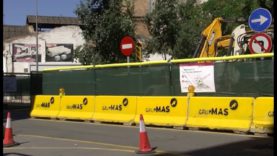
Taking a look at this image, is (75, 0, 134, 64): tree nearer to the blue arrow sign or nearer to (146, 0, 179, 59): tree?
(146, 0, 179, 59): tree

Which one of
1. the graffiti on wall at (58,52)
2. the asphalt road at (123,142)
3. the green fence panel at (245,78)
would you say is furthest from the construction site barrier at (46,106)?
the graffiti on wall at (58,52)

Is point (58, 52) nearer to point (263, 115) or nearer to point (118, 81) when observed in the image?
point (118, 81)

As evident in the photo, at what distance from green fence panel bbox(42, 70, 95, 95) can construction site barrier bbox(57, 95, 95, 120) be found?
625mm

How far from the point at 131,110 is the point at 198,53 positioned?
5000 mm

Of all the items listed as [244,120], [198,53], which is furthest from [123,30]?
[244,120]

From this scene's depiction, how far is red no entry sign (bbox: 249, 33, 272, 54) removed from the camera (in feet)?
45.9

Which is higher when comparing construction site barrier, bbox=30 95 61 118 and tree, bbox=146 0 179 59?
tree, bbox=146 0 179 59

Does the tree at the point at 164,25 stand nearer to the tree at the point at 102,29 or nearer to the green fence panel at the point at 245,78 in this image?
the tree at the point at 102,29

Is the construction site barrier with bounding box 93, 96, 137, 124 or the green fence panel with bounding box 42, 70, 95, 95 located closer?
the construction site barrier with bounding box 93, 96, 137, 124

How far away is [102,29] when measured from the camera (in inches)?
1054

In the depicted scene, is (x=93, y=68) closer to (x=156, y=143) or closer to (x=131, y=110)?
(x=131, y=110)

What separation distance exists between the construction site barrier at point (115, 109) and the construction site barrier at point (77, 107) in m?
0.34

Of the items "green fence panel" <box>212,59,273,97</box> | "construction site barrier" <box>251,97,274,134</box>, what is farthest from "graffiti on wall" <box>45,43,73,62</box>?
"construction site barrier" <box>251,97,274,134</box>

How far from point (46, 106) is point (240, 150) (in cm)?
1134
